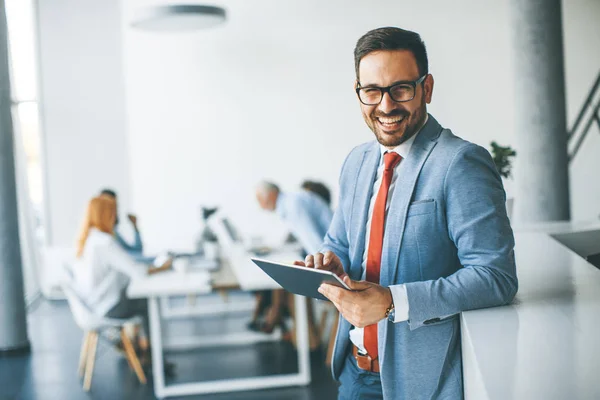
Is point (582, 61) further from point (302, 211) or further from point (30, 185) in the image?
point (30, 185)

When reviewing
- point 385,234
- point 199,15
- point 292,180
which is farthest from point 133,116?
point 385,234

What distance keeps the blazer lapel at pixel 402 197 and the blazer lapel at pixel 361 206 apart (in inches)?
5.6

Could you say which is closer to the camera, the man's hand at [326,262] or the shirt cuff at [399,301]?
the shirt cuff at [399,301]

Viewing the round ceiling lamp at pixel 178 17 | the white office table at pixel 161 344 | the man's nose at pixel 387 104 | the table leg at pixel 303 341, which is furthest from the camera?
the round ceiling lamp at pixel 178 17

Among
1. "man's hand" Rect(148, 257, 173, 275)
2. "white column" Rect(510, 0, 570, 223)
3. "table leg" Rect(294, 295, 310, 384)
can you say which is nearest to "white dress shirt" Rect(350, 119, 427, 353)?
"white column" Rect(510, 0, 570, 223)

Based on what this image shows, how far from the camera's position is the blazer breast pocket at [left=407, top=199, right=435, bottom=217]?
165 centimetres

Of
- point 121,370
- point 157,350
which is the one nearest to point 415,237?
point 157,350

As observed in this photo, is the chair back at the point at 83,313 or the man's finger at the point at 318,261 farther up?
the man's finger at the point at 318,261

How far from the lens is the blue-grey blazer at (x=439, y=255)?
158cm

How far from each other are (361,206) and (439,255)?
11.2 inches

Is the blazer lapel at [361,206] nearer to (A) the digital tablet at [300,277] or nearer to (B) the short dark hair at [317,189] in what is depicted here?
(A) the digital tablet at [300,277]

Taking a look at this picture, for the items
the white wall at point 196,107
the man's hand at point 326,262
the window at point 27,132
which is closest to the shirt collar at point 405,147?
the man's hand at point 326,262

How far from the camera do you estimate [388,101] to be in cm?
167

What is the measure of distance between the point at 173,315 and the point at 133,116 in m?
2.32
